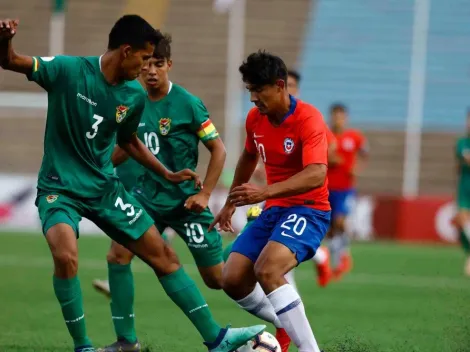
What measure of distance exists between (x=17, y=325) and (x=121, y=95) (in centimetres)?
268

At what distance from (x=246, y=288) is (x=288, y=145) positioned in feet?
3.29

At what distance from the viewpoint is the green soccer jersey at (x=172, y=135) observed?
763cm

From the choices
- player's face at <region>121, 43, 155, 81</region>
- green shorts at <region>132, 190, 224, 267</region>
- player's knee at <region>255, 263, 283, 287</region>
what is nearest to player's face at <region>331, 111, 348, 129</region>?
green shorts at <region>132, 190, 224, 267</region>

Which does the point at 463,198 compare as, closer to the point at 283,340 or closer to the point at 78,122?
the point at 283,340

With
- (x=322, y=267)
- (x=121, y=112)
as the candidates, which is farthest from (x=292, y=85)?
(x=322, y=267)

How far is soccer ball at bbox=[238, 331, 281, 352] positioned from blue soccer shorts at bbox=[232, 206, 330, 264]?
0.49 meters

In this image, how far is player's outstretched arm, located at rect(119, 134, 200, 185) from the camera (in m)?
7.04

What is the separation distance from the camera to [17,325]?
27.3 feet

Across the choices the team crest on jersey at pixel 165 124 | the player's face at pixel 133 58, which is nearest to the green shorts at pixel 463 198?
the team crest on jersey at pixel 165 124

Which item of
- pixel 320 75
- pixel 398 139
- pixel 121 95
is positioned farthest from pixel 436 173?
pixel 121 95

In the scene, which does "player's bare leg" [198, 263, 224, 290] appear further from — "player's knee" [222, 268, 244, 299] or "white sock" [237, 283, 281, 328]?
"player's knee" [222, 268, 244, 299]

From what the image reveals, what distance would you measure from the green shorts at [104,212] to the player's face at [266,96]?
103cm

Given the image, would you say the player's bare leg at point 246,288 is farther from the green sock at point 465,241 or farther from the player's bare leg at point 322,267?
the green sock at point 465,241

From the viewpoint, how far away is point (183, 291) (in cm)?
670
